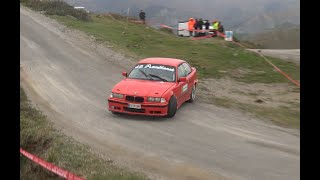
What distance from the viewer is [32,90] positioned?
16.5 metres

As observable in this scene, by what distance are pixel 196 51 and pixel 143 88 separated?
14.7 meters

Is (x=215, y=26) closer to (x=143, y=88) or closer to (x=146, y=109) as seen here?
(x=143, y=88)

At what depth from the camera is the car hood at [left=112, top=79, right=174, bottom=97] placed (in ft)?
42.6

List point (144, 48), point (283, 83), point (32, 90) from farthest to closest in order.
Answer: point (144, 48) < point (283, 83) < point (32, 90)

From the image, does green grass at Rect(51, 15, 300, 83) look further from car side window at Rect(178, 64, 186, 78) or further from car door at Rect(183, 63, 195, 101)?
car side window at Rect(178, 64, 186, 78)

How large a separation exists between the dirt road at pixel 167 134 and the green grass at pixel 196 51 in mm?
5927

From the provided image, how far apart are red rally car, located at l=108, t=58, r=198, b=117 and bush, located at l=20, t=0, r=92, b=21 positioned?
22.1 metres

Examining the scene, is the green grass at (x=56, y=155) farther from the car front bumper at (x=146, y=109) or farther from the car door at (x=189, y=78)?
the car door at (x=189, y=78)

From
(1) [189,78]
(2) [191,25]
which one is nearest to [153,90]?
(1) [189,78]

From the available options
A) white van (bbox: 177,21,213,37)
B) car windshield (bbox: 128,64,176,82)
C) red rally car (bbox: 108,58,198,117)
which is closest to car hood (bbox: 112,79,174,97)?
red rally car (bbox: 108,58,198,117)

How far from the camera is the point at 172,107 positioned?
1318 centimetres

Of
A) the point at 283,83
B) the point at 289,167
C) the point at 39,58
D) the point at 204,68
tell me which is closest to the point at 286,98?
the point at 283,83
